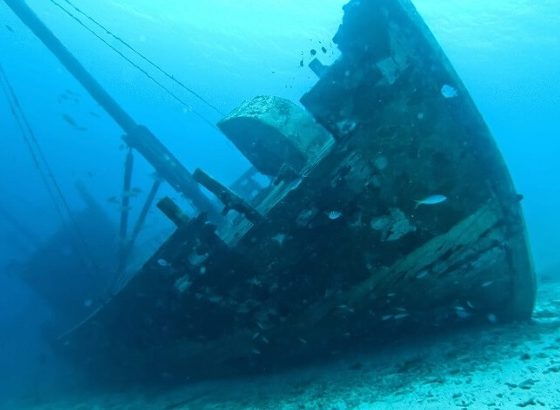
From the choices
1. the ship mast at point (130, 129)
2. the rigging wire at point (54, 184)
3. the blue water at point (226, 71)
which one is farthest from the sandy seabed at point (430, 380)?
the blue water at point (226, 71)

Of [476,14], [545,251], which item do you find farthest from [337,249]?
[476,14]

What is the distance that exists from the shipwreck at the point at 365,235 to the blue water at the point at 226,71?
26.3 feet

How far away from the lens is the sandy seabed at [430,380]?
391 cm

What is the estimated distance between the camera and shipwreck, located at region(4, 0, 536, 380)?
4.64m

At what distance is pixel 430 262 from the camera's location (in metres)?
5.02

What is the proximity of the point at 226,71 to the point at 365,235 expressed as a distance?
58889 mm

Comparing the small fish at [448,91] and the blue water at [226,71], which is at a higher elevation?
the blue water at [226,71]

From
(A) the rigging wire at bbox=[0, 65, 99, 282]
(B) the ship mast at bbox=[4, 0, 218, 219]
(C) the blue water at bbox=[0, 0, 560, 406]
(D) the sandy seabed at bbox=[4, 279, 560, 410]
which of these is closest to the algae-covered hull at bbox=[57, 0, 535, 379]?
(D) the sandy seabed at bbox=[4, 279, 560, 410]

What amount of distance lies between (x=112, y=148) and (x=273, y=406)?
122 meters

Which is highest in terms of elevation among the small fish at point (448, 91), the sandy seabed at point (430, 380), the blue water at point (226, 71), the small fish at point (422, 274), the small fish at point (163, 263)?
the blue water at point (226, 71)

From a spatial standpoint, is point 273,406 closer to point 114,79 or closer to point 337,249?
point 337,249

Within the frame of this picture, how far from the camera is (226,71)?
196 ft

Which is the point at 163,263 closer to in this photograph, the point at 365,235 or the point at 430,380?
the point at 365,235

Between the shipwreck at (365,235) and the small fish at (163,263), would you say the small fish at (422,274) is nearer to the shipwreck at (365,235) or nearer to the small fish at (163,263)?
the shipwreck at (365,235)
